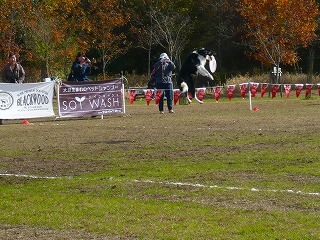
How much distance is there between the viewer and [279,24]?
1900 inches

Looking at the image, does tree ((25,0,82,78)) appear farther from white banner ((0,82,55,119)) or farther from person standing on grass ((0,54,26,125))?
white banner ((0,82,55,119))

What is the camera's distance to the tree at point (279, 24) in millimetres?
48125

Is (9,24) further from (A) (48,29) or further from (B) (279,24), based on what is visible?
(B) (279,24)

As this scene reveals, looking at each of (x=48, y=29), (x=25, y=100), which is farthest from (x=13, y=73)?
(x=48, y=29)

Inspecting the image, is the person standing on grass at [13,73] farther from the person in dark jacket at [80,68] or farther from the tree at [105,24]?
the tree at [105,24]

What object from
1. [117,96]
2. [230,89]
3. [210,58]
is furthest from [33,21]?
[210,58]

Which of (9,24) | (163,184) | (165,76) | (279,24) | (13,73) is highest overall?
(9,24)

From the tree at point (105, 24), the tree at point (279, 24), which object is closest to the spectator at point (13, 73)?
the tree at point (279, 24)

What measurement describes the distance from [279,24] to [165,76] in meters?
22.3

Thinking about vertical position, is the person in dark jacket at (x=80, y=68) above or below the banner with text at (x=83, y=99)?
above

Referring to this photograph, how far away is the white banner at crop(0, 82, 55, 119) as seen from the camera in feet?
79.6

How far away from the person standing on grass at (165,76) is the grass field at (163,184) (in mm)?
7457

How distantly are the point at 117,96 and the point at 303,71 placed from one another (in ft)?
118

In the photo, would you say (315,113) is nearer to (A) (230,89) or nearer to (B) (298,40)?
(A) (230,89)
